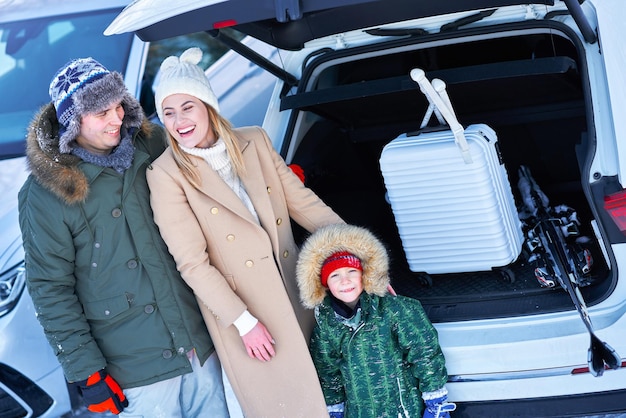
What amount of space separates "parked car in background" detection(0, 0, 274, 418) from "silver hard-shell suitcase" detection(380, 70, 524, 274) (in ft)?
5.11

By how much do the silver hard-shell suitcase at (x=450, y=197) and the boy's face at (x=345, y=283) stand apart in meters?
0.51

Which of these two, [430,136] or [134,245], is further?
[430,136]

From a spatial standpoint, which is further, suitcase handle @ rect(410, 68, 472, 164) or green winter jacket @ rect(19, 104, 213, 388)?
suitcase handle @ rect(410, 68, 472, 164)

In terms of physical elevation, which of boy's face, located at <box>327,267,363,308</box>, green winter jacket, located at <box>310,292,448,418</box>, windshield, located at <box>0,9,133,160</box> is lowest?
green winter jacket, located at <box>310,292,448,418</box>

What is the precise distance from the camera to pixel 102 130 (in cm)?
262

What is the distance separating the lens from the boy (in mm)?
2699

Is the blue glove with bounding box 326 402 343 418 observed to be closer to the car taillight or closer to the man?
the man

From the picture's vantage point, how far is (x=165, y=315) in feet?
8.80

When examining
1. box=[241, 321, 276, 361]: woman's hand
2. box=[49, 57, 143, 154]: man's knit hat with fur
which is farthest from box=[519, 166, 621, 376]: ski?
box=[49, 57, 143, 154]: man's knit hat with fur

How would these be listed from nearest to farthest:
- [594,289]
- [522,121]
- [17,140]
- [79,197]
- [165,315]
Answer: [79,197]
[165,315]
[594,289]
[522,121]
[17,140]

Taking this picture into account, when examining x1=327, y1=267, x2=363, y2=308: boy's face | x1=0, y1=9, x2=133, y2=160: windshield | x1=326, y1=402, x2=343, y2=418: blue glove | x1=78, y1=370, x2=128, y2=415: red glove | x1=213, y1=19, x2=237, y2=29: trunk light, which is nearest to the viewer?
x1=213, y1=19, x2=237, y2=29: trunk light

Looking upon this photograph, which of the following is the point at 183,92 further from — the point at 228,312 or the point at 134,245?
the point at 228,312

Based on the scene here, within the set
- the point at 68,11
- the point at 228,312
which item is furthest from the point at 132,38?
the point at 228,312

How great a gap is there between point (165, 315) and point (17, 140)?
1983mm
